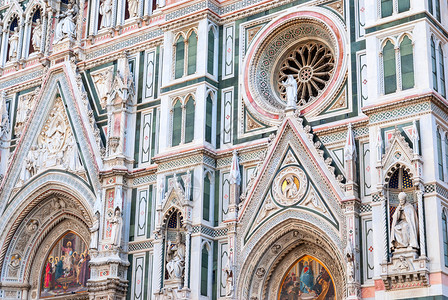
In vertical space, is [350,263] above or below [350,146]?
below

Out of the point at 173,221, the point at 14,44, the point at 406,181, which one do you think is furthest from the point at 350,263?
the point at 14,44

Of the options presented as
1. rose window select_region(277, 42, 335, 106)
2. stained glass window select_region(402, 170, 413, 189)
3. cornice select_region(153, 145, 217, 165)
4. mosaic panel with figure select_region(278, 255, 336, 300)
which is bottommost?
mosaic panel with figure select_region(278, 255, 336, 300)

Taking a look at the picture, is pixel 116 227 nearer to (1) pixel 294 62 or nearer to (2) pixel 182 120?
(2) pixel 182 120

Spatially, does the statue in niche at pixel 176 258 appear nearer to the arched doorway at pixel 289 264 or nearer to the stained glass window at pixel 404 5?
the arched doorway at pixel 289 264

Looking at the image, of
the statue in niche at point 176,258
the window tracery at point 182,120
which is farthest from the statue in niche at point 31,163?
the statue in niche at point 176,258

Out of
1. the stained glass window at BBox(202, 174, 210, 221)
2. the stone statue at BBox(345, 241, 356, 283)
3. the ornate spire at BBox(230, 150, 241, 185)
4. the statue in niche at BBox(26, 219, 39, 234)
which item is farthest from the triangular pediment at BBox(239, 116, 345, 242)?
the statue in niche at BBox(26, 219, 39, 234)

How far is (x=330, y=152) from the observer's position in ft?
69.4

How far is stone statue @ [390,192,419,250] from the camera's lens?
1833 cm

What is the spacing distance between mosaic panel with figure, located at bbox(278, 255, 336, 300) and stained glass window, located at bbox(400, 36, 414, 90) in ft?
15.8

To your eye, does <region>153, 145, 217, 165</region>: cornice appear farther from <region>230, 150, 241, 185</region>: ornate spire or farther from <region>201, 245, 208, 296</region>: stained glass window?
<region>201, 245, 208, 296</region>: stained glass window

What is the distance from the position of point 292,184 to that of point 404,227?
12.1 ft

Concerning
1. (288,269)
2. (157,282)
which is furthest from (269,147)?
(157,282)

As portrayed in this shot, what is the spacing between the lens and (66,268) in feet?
86.1

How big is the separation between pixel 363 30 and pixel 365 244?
213 inches
